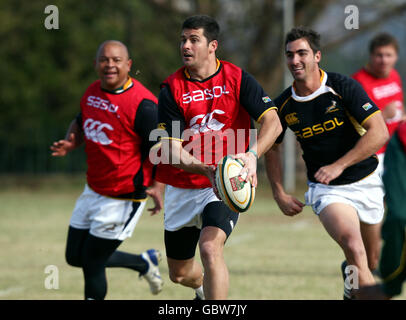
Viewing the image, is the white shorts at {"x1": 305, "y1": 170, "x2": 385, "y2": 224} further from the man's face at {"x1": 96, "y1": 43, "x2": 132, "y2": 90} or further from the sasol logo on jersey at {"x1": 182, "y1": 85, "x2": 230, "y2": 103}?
the man's face at {"x1": 96, "y1": 43, "x2": 132, "y2": 90}

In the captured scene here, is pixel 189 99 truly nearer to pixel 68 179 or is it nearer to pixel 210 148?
pixel 210 148

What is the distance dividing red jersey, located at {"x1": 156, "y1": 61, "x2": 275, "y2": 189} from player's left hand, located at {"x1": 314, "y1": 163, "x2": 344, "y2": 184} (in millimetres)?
700

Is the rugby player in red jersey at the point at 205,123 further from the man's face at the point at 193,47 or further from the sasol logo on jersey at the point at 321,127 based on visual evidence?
the sasol logo on jersey at the point at 321,127

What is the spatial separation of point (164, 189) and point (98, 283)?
45.0 inches

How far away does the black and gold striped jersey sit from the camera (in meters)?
6.42

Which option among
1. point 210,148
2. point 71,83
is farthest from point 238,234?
point 71,83

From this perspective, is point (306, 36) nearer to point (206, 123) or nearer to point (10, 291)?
point (206, 123)

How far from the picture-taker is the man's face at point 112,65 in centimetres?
713

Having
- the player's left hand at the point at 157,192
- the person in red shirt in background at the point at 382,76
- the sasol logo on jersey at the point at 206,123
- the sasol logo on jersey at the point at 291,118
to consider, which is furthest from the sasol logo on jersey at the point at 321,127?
the person in red shirt in background at the point at 382,76

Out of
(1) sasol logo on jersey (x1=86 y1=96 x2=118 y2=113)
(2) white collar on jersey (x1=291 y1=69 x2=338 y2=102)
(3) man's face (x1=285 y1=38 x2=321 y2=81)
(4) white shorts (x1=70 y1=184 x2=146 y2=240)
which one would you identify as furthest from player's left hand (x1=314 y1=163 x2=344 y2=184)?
(1) sasol logo on jersey (x1=86 y1=96 x2=118 y2=113)

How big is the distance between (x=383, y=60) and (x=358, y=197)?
339 centimetres
